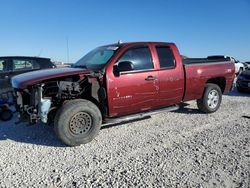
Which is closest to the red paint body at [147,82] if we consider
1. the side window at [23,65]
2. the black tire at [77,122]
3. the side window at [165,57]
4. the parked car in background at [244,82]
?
the side window at [165,57]

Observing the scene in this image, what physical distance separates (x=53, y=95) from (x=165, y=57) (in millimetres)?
2677

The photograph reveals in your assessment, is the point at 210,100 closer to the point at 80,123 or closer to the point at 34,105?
the point at 80,123

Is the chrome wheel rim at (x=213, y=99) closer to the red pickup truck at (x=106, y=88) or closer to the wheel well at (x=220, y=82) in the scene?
the wheel well at (x=220, y=82)

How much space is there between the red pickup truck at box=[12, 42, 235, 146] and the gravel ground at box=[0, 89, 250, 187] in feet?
1.28

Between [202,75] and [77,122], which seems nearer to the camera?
[77,122]

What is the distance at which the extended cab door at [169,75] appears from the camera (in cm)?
600

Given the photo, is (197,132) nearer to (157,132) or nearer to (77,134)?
(157,132)

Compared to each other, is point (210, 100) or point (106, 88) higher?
point (106, 88)

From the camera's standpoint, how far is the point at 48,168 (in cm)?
399

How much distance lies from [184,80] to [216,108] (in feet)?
5.46

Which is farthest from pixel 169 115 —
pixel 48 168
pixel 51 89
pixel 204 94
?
pixel 48 168

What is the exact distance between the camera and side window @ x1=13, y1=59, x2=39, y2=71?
27.9 ft

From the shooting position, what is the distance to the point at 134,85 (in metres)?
5.53

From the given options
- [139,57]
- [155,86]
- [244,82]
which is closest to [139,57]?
[139,57]
